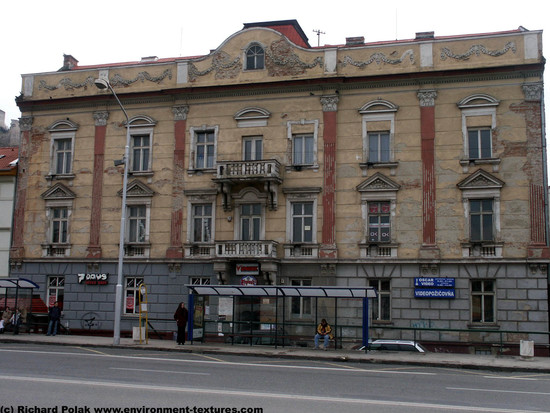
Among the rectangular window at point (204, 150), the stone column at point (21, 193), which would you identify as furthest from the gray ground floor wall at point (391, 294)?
the rectangular window at point (204, 150)

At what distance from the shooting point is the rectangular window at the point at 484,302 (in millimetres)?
29734

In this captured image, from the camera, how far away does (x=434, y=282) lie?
99.1ft

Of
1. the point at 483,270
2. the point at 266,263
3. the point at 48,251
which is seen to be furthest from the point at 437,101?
the point at 48,251

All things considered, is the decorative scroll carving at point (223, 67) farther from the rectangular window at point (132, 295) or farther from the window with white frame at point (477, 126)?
the window with white frame at point (477, 126)

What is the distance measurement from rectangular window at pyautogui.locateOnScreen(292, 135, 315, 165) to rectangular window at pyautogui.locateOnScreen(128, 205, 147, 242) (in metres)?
8.64

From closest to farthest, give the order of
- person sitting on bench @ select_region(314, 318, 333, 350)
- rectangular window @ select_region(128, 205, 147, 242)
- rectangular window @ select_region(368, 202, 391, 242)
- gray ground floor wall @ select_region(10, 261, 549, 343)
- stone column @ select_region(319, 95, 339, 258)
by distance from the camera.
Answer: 1. person sitting on bench @ select_region(314, 318, 333, 350)
2. gray ground floor wall @ select_region(10, 261, 549, 343)
3. rectangular window @ select_region(368, 202, 391, 242)
4. stone column @ select_region(319, 95, 339, 258)
5. rectangular window @ select_region(128, 205, 147, 242)

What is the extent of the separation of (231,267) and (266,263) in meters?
2.02

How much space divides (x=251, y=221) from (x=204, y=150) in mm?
4752

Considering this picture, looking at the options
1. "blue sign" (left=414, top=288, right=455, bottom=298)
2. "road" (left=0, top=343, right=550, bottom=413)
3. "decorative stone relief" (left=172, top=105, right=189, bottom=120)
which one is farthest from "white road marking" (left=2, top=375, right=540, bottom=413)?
"decorative stone relief" (left=172, top=105, right=189, bottom=120)

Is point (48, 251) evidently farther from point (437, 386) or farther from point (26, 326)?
point (437, 386)

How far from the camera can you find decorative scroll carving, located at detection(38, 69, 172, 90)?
35750 millimetres

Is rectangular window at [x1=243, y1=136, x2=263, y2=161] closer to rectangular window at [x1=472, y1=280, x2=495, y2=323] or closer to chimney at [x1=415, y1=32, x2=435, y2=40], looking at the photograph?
chimney at [x1=415, y1=32, x2=435, y2=40]

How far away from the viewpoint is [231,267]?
32.6 metres

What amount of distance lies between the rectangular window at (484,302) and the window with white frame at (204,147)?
14645 mm
